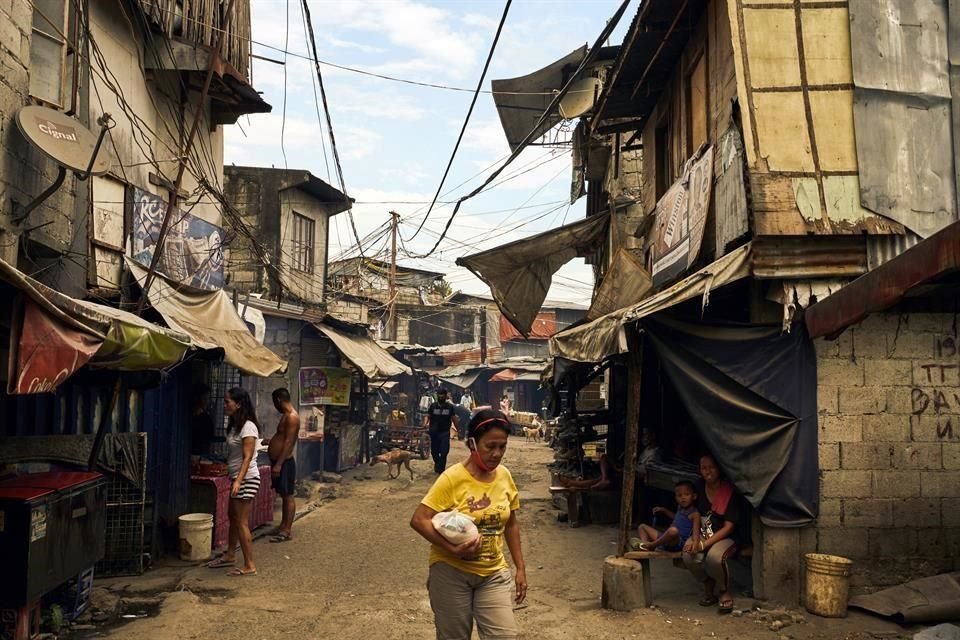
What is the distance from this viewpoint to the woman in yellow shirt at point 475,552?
4324mm

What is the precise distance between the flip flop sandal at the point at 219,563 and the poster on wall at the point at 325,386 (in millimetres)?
10217

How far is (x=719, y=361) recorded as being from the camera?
773 cm

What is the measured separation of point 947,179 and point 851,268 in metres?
1.29

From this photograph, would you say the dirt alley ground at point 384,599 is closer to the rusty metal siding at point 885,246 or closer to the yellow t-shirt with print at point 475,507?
the yellow t-shirt with print at point 475,507

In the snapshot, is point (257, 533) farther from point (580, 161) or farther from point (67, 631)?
point (580, 161)

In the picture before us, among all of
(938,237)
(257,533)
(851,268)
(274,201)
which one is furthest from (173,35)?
(938,237)

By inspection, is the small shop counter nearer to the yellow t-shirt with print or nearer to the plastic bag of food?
the yellow t-shirt with print

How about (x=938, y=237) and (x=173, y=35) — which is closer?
(x=938, y=237)

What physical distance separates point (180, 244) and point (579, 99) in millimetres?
9105

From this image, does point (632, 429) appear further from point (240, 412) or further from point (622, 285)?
point (240, 412)

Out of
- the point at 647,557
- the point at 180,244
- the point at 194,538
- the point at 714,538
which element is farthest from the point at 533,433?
the point at 714,538

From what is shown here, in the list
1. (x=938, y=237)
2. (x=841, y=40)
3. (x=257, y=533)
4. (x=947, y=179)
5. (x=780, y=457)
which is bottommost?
(x=257, y=533)

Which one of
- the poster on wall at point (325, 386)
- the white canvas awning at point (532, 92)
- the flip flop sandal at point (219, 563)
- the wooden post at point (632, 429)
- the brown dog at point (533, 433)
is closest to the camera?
the wooden post at point (632, 429)

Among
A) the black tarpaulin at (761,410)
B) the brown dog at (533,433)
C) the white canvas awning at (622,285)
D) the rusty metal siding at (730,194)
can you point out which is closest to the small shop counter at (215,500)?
the white canvas awning at (622,285)
